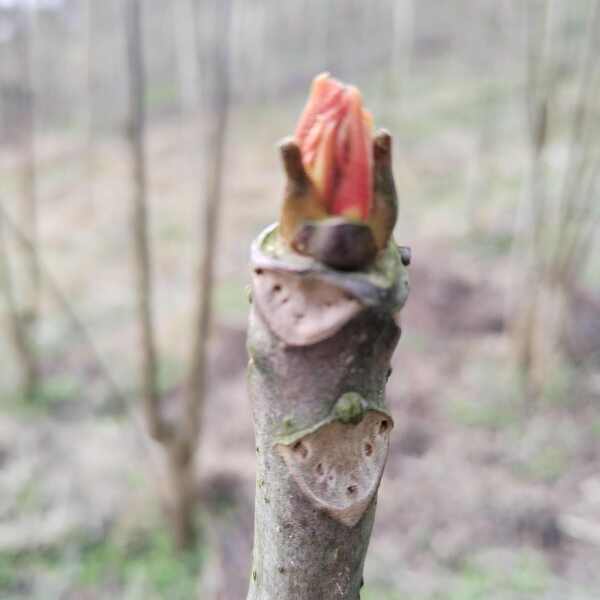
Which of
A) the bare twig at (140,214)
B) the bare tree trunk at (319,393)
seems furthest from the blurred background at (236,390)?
the bare tree trunk at (319,393)

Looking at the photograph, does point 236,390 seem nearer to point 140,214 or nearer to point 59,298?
point 59,298

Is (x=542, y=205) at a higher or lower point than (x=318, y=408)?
lower

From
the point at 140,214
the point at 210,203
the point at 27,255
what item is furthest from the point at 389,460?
the point at 27,255

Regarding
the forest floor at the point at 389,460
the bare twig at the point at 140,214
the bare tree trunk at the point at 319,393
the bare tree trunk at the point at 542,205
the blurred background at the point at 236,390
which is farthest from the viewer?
the bare tree trunk at the point at 542,205

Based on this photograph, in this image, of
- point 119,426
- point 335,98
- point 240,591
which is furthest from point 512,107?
point 335,98

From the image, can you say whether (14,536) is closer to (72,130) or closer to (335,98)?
(335,98)

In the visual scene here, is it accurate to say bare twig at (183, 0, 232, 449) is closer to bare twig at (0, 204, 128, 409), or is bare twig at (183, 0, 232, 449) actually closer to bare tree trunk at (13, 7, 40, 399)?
bare twig at (0, 204, 128, 409)

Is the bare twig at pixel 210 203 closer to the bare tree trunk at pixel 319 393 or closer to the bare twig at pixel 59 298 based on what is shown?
the bare twig at pixel 59 298
